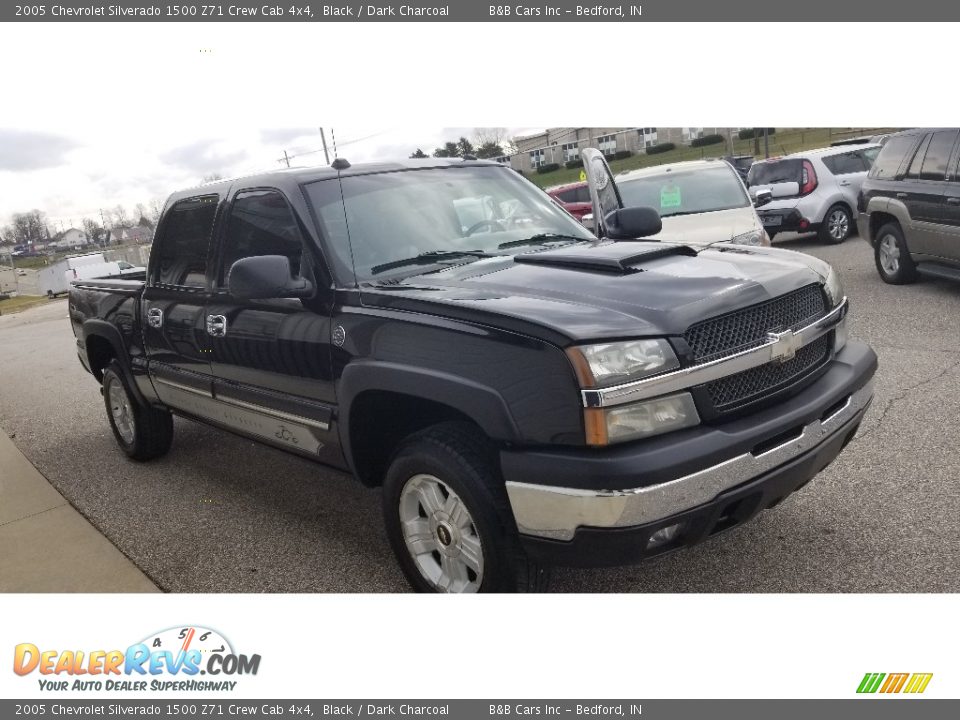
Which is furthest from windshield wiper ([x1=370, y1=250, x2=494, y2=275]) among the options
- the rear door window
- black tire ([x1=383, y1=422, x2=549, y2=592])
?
the rear door window

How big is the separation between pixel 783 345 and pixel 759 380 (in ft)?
0.55

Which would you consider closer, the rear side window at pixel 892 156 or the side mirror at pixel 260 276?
the side mirror at pixel 260 276

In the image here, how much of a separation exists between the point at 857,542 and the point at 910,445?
1.27 m

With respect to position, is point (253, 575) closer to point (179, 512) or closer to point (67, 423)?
point (179, 512)

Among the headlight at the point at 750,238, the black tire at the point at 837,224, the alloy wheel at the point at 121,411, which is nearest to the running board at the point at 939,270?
the headlight at the point at 750,238

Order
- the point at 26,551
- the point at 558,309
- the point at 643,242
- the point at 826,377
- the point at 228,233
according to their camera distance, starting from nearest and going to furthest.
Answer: the point at 558,309, the point at 826,377, the point at 643,242, the point at 228,233, the point at 26,551

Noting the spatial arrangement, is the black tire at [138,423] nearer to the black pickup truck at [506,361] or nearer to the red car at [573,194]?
the black pickup truck at [506,361]

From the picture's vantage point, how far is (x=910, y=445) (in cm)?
458

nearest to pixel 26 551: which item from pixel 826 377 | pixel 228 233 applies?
pixel 228 233

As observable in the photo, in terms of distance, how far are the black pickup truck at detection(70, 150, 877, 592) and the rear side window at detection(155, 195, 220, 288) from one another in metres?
0.03

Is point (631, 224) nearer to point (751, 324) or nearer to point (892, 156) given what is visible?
point (751, 324)

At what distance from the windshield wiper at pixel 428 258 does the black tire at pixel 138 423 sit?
285 centimetres

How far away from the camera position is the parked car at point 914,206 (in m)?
7.96

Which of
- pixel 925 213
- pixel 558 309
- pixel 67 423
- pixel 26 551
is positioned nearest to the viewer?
pixel 558 309
